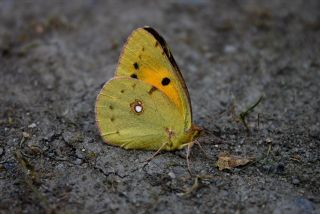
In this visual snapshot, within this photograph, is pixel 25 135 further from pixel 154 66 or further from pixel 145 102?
pixel 154 66

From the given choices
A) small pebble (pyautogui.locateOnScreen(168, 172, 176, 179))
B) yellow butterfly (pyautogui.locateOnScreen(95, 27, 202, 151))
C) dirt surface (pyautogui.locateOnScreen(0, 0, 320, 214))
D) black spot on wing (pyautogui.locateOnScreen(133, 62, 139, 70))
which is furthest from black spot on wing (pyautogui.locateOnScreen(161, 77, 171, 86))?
small pebble (pyautogui.locateOnScreen(168, 172, 176, 179))

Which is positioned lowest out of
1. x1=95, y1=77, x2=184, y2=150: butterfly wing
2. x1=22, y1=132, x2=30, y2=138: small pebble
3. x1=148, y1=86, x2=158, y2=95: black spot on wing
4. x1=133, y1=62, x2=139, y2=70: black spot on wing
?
x1=22, y1=132, x2=30, y2=138: small pebble

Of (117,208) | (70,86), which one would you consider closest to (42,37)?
(70,86)

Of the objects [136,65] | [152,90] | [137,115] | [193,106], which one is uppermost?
[136,65]

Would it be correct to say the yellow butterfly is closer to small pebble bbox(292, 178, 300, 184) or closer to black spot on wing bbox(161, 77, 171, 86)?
black spot on wing bbox(161, 77, 171, 86)

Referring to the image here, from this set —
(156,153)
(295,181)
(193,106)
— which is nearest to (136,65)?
(156,153)
